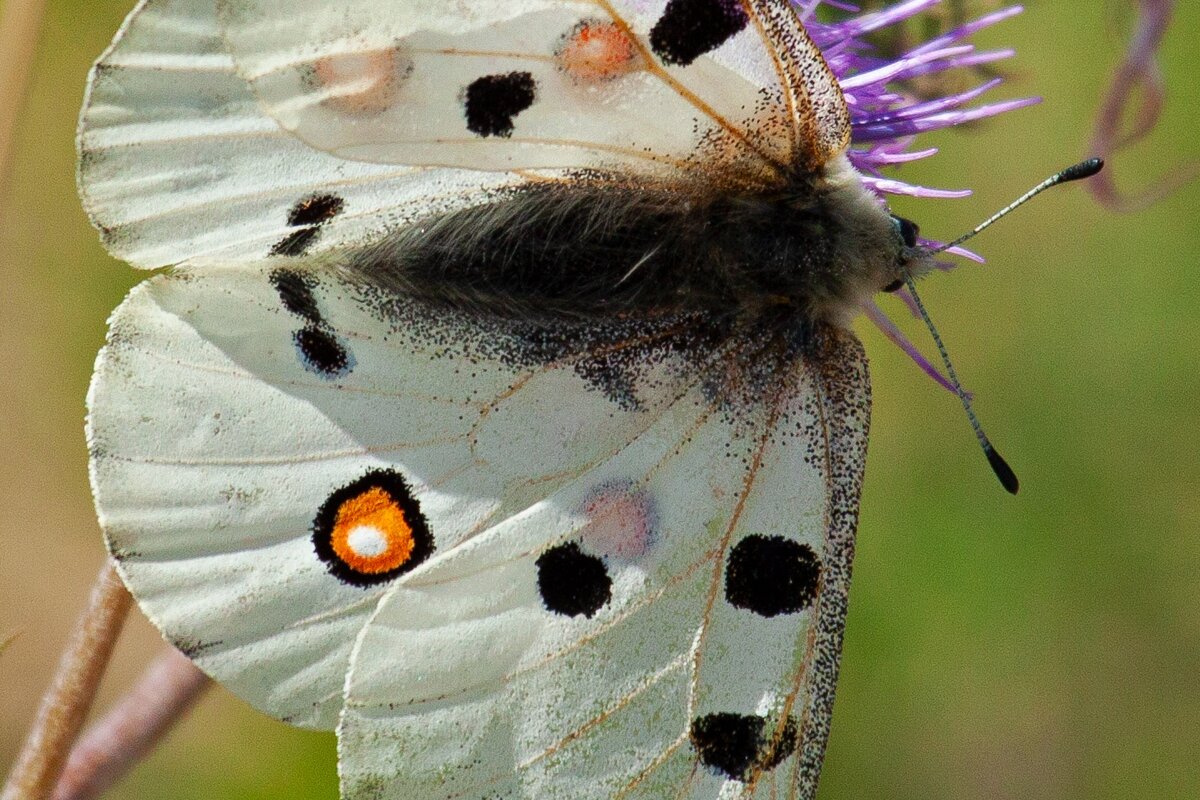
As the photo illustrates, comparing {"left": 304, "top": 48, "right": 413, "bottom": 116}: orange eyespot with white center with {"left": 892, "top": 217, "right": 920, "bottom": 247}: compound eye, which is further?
{"left": 892, "top": 217, "right": 920, "bottom": 247}: compound eye

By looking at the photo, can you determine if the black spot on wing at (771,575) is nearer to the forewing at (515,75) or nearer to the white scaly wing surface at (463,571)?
the white scaly wing surface at (463,571)

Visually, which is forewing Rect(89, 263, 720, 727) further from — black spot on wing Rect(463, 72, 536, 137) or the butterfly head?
the butterfly head

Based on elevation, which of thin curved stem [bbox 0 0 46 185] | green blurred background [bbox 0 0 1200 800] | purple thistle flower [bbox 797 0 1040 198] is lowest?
green blurred background [bbox 0 0 1200 800]

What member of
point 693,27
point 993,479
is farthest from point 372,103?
point 993,479

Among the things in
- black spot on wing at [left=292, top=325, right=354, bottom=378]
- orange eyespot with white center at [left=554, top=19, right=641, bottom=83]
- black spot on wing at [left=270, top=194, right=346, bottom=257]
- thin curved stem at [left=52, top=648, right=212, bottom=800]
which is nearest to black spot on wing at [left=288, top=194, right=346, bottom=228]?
black spot on wing at [left=270, top=194, right=346, bottom=257]

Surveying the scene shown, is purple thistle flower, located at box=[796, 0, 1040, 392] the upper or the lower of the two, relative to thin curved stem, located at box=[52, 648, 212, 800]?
upper

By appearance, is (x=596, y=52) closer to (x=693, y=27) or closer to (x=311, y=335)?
(x=693, y=27)

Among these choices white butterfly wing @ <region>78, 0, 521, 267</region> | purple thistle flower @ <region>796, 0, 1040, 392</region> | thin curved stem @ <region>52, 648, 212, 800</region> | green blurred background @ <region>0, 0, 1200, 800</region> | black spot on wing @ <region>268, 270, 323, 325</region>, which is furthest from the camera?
green blurred background @ <region>0, 0, 1200, 800</region>

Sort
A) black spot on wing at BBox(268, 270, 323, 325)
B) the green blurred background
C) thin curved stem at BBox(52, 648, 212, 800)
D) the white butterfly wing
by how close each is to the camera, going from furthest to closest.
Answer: the green blurred background → thin curved stem at BBox(52, 648, 212, 800) → black spot on wing at BBox(268, 270, 323, 325) → the white butterfly wing
